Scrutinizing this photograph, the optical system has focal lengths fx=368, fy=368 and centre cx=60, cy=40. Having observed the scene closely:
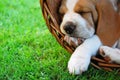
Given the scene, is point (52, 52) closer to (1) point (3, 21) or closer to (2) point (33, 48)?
(2) point (33, 48)

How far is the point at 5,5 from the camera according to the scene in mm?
3928

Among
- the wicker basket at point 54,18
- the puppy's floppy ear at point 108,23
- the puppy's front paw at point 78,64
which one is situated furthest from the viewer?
the wicker basket at point 54,18

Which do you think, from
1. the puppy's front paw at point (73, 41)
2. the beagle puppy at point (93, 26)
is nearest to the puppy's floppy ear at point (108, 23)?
the beagle puppy at point (93, 26)

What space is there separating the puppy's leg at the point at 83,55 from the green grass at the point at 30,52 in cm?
7

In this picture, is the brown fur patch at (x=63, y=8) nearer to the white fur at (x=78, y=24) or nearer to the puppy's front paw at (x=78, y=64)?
the white fur at (x=78, y=24)

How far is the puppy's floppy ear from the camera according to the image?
2.27 meters

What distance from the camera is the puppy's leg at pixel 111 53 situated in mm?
2209

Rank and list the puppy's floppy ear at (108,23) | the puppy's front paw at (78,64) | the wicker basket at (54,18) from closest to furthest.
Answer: the puppy's front paw at (78,64) → the puppy's floppy ear at (108,23) → the wicker basket at (54,18)

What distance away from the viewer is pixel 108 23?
7.49ft

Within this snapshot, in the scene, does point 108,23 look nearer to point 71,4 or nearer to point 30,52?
→ point 71,4

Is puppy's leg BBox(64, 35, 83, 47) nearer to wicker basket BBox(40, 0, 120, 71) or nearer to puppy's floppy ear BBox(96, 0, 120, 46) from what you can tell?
wicker basket BBox(40, 0, 120, 71)

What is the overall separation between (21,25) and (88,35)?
3.80ft

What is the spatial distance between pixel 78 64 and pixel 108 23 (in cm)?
34

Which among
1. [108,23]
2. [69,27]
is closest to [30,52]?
[69,27]
